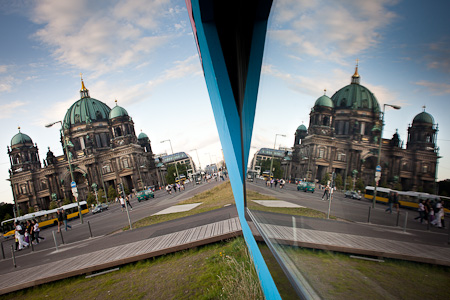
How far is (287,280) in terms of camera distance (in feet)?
4.65

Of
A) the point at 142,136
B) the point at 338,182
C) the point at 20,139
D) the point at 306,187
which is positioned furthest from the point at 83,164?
the point at 338,182

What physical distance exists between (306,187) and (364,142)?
75 centimetres

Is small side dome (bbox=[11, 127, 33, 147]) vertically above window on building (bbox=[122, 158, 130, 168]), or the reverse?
small side dome (bbox=[11, 127, 33, 147])

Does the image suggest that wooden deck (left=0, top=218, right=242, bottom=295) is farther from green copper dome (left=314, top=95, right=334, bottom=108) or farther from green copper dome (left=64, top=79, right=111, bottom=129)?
green copper dome (left=64, top=79, right=111, bottom=129)

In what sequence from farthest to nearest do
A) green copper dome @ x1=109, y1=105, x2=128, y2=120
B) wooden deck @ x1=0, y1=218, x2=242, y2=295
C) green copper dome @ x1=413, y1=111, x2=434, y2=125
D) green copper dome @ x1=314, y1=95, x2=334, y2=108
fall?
1. green copper dome @ x1=109, y1=105, x2=128, y2=120
2. wooden deck @ x1=0, y1=218, x2=242, y2=295
3. green copper dome @ x1=314, y1=95, x2=334, y2=108
4. green copper dome @ x1=413, y1=111, x2=434, y2=125

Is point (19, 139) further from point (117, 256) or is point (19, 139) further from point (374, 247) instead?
point (374, 247)

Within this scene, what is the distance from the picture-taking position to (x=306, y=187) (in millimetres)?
1422

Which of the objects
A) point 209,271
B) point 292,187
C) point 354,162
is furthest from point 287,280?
point 209,271

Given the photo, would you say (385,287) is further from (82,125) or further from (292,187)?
(82,125)

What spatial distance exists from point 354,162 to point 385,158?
0.59ft

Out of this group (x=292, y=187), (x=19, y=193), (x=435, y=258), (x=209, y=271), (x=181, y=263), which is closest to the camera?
(x=435, y=258)

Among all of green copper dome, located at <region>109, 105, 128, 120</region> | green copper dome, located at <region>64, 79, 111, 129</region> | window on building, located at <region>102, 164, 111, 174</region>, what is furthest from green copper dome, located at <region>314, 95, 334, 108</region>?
green copper dome, located at <region>64, 79, 111, 129</region>

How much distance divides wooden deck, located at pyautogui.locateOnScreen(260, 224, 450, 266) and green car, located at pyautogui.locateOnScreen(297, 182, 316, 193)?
23 cm

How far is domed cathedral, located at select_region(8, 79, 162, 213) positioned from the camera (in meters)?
68.1
